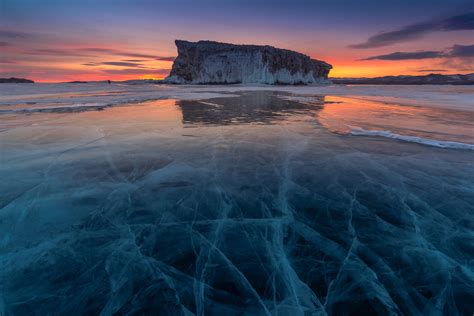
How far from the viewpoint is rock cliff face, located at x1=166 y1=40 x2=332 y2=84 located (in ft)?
220

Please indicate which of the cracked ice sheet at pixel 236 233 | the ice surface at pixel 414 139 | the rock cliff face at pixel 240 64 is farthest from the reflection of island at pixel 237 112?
the rock cliff face at pixel 240 64

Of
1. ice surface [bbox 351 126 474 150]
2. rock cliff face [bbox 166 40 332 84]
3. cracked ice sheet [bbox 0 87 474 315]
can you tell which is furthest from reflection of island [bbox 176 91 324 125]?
rock cliff face [bbox 166 40 332 84]

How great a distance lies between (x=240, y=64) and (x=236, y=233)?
71.3m

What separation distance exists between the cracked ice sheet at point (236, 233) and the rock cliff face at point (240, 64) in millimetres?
66188

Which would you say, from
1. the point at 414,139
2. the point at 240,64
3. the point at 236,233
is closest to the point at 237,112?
the point at 414,139

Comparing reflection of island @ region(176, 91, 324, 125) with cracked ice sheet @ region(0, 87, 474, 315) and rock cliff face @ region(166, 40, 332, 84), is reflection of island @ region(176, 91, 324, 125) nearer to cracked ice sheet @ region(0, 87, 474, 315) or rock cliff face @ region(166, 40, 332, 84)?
cracked ice sheet @ region(0, 87, 474, 315)

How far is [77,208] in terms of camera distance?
3039mm

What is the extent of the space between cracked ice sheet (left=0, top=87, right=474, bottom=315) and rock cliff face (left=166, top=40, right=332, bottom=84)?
217ft

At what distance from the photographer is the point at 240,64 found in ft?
226

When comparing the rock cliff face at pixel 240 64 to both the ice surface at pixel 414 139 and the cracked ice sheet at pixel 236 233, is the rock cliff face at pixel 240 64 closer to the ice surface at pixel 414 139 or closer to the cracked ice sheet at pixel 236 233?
the ice surface at pixel 414 139

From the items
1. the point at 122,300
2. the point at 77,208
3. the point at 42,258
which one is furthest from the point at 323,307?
the point at 77,208

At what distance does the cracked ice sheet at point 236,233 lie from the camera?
1860 mm

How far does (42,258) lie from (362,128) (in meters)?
8.04

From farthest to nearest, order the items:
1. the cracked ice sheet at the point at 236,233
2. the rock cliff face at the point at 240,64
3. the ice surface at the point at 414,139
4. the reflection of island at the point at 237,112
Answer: the rock cliff face at the point at 240,64
the reflection of island at the point at 237,112
the ice surface at the point at 414,139
the cracked ice sheet at the point at 236,233
